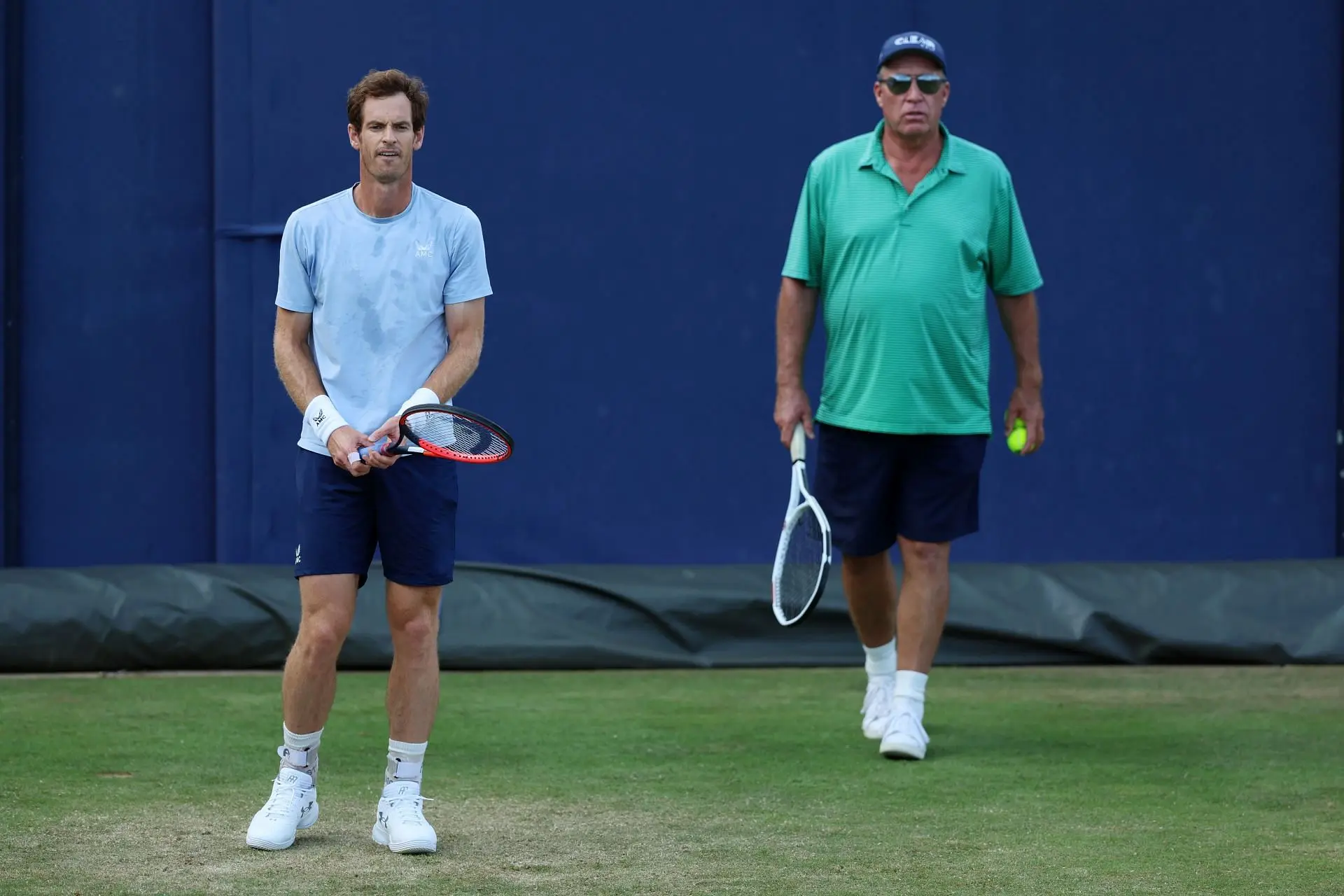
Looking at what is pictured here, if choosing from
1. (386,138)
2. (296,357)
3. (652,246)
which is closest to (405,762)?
(296,357)

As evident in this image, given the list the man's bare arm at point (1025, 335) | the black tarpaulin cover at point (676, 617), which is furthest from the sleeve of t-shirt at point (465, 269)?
the black tarpaulin cover at point (676, 617)

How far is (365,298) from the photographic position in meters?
3.81

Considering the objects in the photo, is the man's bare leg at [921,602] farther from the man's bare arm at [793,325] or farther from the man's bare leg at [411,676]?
the man's bare leg at [411,676]

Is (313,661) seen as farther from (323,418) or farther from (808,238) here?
(808,238)

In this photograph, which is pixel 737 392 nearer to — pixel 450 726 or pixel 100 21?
pixel 450 726

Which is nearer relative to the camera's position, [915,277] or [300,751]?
[300,751]

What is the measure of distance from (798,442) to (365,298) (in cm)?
153

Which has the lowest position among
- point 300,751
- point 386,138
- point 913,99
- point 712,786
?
point 712,786

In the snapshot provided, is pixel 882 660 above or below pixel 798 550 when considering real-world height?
below

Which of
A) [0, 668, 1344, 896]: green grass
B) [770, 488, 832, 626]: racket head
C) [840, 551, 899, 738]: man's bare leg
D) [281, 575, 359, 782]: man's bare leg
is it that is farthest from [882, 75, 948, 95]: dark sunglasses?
[281, 575, 359, 782]: man's bare leg

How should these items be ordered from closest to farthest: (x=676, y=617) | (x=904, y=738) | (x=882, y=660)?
(x=904, y=738), (x=882, y=660), (x=676, y=617)

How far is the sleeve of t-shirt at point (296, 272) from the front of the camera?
12.6 ft

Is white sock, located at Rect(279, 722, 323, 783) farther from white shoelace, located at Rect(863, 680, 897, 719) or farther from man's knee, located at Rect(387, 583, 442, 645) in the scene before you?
white shoelace, located at Rect(863, 680, 897, 719)

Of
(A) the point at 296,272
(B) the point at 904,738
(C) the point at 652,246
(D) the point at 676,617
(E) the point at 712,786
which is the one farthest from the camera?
(C) the point at 652,246
